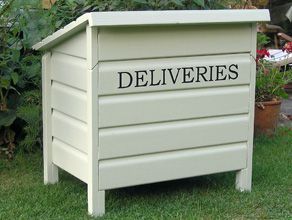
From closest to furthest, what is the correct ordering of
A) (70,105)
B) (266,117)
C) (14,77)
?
1. (70,105)
2. (14,77)
3. (266,117)

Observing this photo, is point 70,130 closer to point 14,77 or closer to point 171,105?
point 171,105

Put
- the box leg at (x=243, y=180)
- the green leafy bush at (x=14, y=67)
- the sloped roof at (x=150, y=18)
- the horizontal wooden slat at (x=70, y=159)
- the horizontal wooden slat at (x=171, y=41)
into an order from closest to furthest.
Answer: the sloped roof at (x=150, y=18) → the horizontal wooden slat at (x=171, y=41) → the horizontal wooden slat at (x=70, y=159) → the box leg at (x=243, y=180) → the green leafy bush at (x=14, y=67)

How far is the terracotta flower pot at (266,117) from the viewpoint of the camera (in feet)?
19.2

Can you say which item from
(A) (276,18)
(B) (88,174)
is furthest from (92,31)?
(A) (276,18)

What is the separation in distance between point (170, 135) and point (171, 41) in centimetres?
56

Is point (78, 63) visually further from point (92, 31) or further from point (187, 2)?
point (187, 2)

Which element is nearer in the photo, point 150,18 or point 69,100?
point 150,18

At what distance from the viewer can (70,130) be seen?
4090 mm

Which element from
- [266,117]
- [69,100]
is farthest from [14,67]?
[266,117]

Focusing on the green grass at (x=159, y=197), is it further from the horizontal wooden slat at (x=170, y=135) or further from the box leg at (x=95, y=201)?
the horizontal wooden slat at (x=170, y=135)

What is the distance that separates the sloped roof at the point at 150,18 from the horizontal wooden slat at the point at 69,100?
0.96 feet

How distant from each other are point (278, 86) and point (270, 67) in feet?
1.24

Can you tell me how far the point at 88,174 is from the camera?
3.84m

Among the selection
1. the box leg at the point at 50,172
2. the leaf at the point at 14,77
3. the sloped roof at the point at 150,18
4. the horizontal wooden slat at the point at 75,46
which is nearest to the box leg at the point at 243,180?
the sloped roof at the point at 150,18
